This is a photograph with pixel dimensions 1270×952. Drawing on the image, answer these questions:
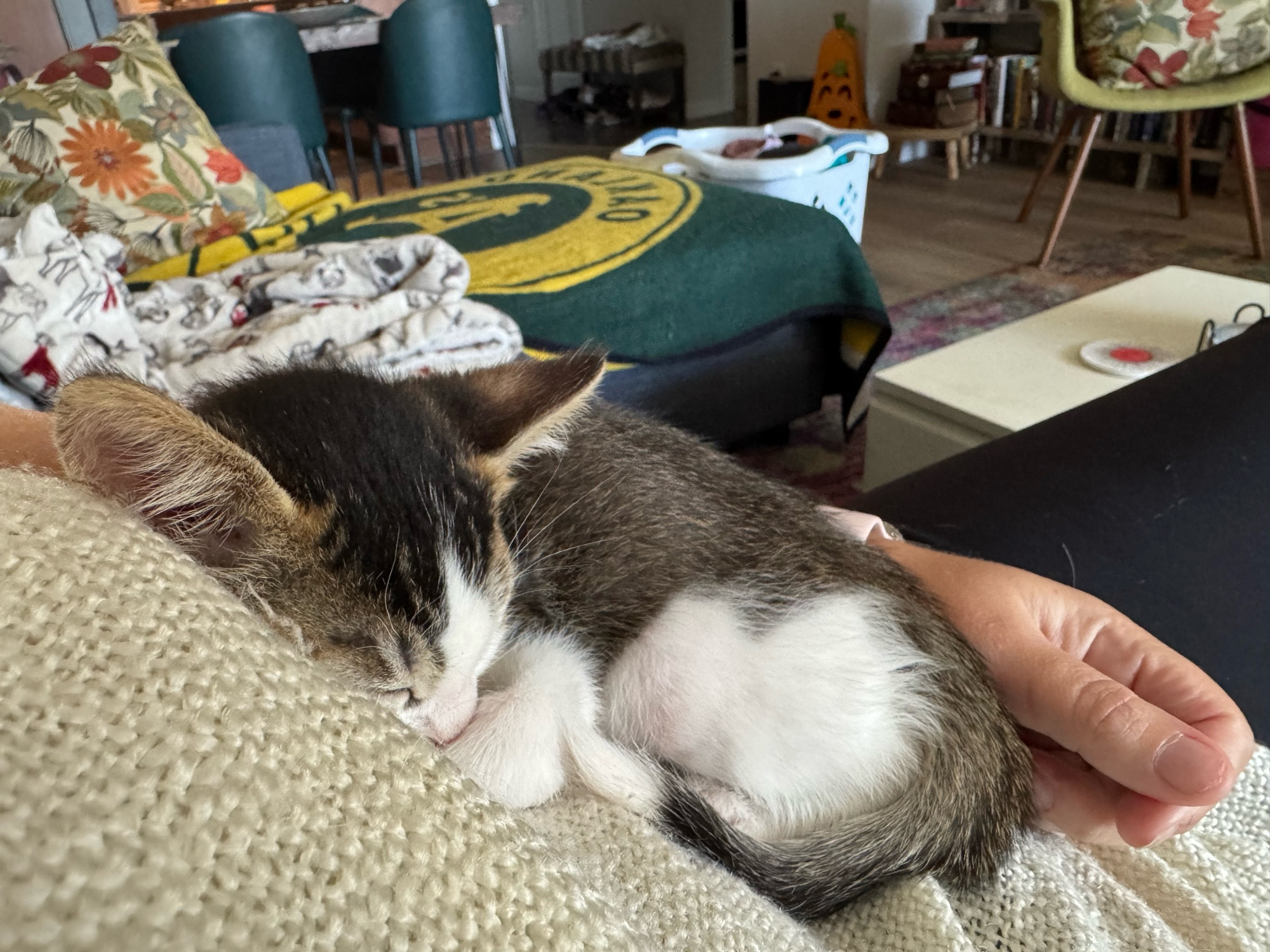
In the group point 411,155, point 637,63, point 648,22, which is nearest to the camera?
point 411,155

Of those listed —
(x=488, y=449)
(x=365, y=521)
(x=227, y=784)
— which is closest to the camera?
(x=227, y=784)

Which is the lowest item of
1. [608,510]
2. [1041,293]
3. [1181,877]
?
[1041,293]

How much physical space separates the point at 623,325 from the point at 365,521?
1.27 m

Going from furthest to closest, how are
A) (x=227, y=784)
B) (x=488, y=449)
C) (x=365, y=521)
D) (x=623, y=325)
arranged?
(x=623, y=325)
(x=488, y=449)
(x=365, y=521)
(x=227, y=784)

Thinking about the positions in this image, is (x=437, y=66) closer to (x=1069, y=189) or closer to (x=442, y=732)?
(x=1069, y=189)

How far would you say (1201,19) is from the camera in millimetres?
3180

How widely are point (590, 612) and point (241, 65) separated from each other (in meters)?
3.47

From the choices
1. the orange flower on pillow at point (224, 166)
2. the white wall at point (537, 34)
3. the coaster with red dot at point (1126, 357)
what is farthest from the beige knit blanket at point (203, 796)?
the white wall at point (537, 34)

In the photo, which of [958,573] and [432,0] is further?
[432,0]

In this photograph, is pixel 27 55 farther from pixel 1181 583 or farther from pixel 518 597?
pixel 1181 583

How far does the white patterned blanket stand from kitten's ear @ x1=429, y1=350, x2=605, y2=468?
0.48m

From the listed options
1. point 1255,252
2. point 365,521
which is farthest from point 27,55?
point 1255,252

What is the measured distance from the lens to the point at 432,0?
3752 mm

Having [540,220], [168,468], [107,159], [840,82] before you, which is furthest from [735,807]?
[840,82]
